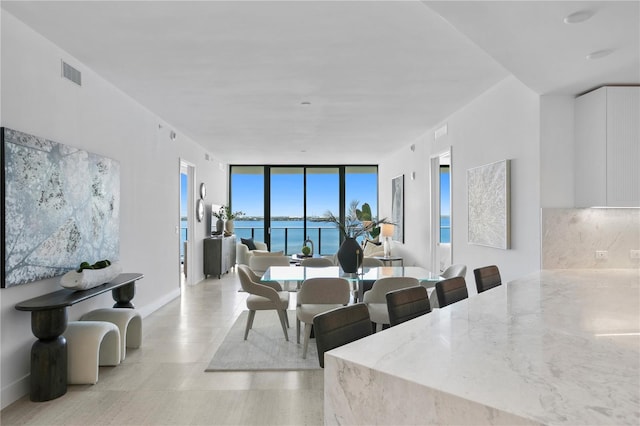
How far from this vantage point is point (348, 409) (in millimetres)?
1190

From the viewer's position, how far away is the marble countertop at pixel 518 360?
3.18ft

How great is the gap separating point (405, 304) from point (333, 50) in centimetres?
233

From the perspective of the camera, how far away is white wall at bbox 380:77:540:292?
3674 millimetres

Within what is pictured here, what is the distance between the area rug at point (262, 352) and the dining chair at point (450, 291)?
5.12 feet

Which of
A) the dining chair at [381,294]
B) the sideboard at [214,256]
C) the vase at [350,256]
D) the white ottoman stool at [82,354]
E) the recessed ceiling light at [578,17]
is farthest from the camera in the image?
the sideboard at [214,256]

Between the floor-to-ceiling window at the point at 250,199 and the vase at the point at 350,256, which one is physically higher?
the floor-to-ceiling window at the point at 250,199

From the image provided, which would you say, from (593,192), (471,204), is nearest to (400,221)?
(471,204)

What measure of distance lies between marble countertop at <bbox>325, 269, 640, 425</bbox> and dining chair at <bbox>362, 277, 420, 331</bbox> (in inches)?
62.2

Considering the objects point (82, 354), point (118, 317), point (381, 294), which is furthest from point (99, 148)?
point (381, 294)

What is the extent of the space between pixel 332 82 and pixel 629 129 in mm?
2668

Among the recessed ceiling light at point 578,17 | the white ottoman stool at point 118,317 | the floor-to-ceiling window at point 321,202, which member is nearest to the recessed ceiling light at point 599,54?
the recessed ceiling light at point 578,17

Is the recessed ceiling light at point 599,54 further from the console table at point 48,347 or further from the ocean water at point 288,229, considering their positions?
the ocean water at point 288,229

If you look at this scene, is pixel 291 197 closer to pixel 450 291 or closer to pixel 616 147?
pixel 616 147

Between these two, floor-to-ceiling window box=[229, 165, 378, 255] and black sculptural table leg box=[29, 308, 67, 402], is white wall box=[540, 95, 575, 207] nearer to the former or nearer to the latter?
black sculptural table leg box=[29, 308, 67, 402]
